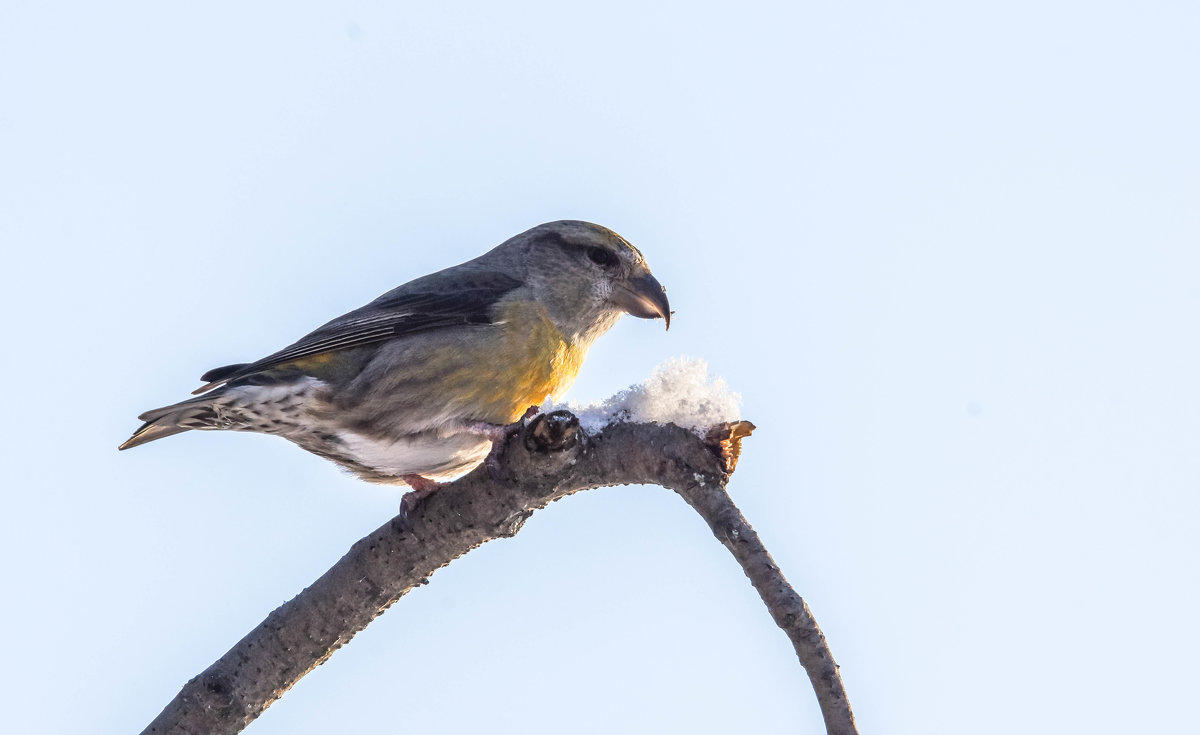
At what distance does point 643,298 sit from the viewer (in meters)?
6.36

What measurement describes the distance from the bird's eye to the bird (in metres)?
0.46

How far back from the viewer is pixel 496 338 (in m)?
5.54

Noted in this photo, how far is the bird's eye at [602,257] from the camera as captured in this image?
6.41 m

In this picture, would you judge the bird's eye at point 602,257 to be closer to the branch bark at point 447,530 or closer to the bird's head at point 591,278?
the bird's head at point 591,278

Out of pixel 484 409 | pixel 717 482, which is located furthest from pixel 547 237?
pixel 717 482

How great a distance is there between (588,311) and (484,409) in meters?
1.12

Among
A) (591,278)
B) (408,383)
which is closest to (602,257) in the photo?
(591,278)

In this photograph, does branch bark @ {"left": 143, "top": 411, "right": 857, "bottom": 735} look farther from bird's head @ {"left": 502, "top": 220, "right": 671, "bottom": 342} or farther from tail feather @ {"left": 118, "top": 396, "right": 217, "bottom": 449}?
bird's head @ {"left": 502, "top": 220, "right": 671, "bottom": 342}

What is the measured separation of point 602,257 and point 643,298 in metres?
0.34

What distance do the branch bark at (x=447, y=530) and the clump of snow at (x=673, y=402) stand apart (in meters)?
0.06

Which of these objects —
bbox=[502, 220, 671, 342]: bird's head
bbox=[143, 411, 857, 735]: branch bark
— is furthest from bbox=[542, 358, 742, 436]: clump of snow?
bbox=[502, 220, 671, 342]: bird's head

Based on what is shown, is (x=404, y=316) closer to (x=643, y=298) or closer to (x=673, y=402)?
(x=643, y=298)

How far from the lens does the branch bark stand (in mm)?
3684

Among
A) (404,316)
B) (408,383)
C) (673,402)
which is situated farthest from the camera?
(404,316)
